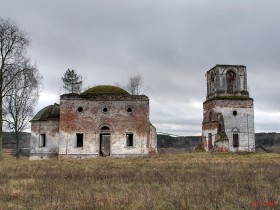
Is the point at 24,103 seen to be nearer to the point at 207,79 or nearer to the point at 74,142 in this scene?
the point at 74,142

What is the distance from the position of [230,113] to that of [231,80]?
3750mm

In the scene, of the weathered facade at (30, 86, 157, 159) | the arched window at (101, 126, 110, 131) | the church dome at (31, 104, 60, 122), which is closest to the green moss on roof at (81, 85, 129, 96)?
the weathered facade at (30, 86, 157, 159)

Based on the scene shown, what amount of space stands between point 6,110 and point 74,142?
8.93 m

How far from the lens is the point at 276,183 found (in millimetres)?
10703

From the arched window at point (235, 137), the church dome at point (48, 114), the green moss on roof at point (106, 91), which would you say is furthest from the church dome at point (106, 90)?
the arched window at point (235, 137)

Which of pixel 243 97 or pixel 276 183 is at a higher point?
pixel 243 97

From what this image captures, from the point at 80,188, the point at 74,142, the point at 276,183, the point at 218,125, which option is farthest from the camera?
the point at 218,125

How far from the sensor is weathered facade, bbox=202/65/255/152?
32.3m

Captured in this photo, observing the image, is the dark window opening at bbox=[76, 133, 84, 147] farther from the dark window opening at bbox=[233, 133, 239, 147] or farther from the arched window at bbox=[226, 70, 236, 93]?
the arched window at bbox=[226, 70, 236, 93]

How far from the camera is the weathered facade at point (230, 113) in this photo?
32.3 meters

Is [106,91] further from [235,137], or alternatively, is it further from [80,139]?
[235,137]

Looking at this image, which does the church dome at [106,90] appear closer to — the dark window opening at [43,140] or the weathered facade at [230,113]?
the dark window opening at [43,140]

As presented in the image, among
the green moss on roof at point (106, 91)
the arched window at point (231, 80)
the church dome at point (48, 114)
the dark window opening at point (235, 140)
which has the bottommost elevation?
the dark window opening at point (235, 140)

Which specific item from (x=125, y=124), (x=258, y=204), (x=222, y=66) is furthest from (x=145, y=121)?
(x=258, y=204)
